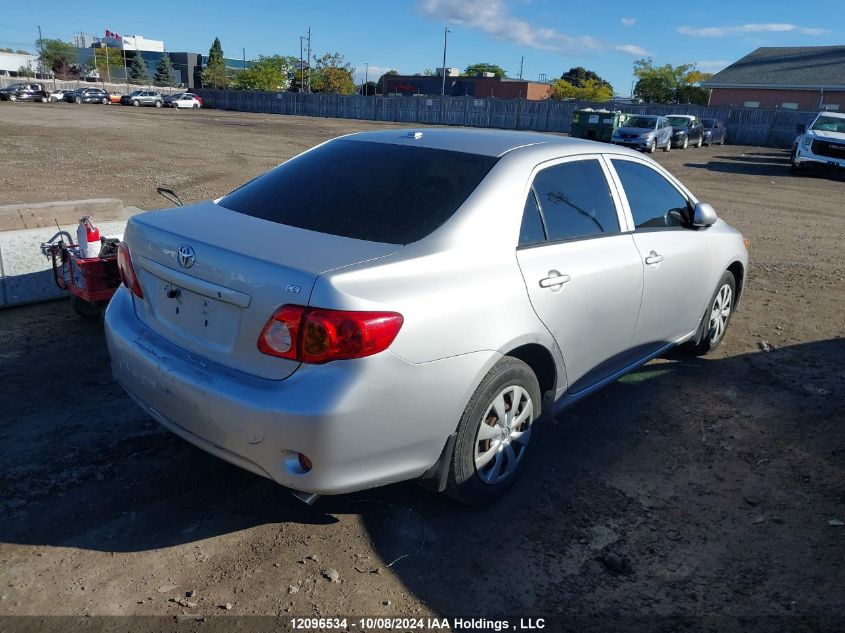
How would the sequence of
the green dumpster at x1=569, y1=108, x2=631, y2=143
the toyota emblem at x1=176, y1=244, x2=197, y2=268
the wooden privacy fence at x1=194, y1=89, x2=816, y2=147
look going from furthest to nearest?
the wooden privacy fence at x1=194, y1=89, x2=816, y2=147 < the green dumpster at x1=569, y1=108, x2=631, y2=143 < the toyota emblem at x1=176, y1=244, x2=197, y2=268

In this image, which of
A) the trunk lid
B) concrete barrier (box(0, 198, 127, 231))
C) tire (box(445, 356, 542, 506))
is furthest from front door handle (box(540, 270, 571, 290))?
concrete barrier (box(0, 198, 127, 231))

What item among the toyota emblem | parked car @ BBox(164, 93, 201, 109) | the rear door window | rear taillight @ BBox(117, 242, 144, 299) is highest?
the rear door window

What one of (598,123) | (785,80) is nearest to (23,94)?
(598,123)

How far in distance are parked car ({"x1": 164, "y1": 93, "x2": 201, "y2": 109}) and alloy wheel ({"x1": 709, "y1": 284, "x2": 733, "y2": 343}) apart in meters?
63.8

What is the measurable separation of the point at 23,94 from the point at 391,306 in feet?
202

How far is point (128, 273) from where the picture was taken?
340cm

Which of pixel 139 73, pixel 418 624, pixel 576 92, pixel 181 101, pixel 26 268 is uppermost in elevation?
pixel 576 92

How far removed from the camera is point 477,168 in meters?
3.51

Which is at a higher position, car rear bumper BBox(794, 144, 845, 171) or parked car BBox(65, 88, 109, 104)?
car rear bumper BBox(794, 144, 845, 171)

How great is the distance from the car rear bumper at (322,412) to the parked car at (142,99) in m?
62.8

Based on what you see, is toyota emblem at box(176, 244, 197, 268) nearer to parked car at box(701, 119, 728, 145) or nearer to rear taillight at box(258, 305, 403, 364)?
rear taillight at box(258, 305, 403, 364)

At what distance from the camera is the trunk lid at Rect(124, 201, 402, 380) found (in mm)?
2709

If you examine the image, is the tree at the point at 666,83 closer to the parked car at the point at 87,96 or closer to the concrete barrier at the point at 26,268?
the parked car at the point at 87,96

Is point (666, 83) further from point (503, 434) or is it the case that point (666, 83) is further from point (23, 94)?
point (503, 434)
